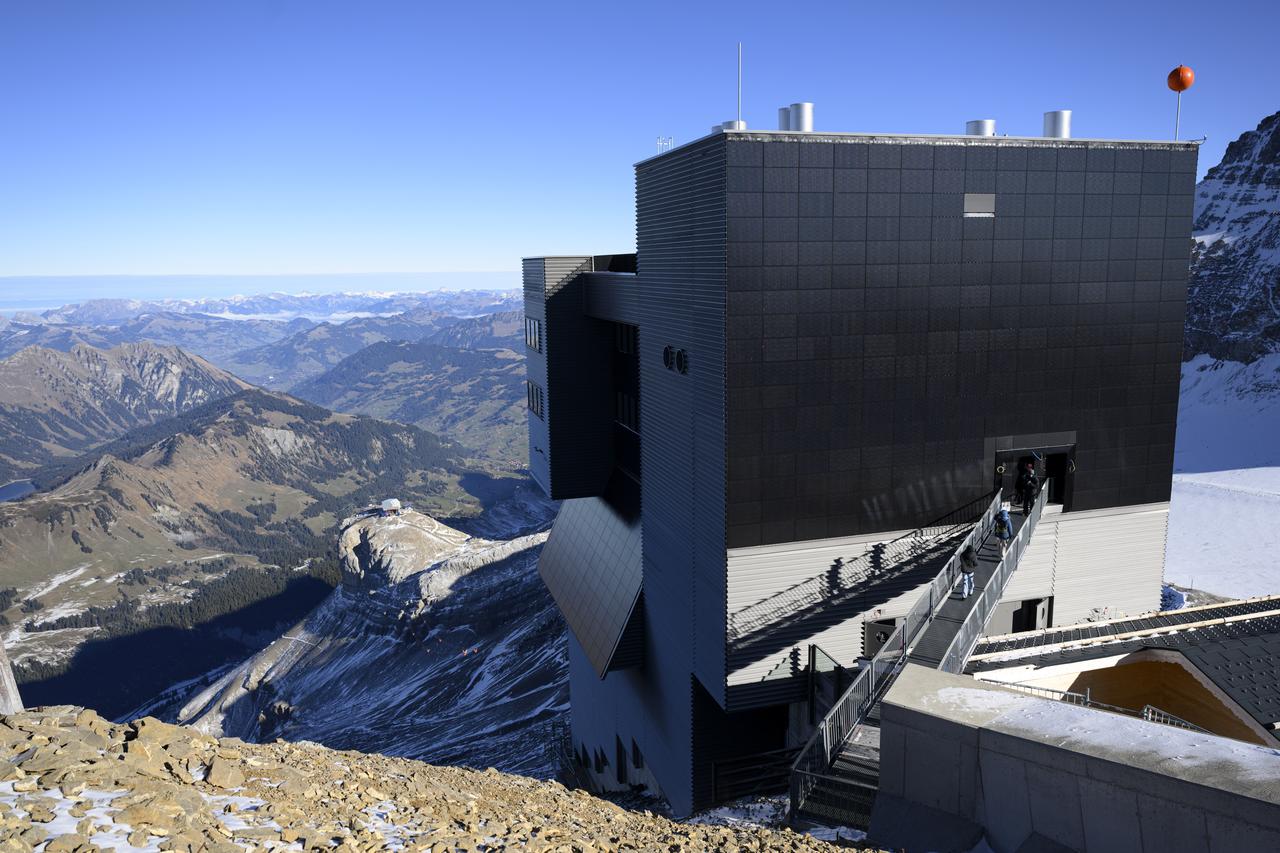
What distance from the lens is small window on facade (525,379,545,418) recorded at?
39.1 meters

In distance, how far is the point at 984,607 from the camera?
20844 mm

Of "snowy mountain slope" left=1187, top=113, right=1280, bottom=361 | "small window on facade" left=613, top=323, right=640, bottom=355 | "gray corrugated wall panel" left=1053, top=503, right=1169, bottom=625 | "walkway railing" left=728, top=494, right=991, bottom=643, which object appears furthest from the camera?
"snowy mountain slope" left=1187, top=113, right=1280, bottom=361

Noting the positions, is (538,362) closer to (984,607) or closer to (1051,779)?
(984,607)

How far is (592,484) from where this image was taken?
37719 millimetres

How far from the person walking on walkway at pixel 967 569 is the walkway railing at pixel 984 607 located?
0.42 metres

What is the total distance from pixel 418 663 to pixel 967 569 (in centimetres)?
10295

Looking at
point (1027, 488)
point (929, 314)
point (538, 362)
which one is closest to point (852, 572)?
point (1027, 488)

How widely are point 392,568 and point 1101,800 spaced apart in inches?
5438

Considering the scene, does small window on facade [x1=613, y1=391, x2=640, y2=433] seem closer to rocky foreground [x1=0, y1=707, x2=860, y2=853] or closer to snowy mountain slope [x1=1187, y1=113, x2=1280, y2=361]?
rocky foreground [x1=0, y1=707, x2=860, y2=853]

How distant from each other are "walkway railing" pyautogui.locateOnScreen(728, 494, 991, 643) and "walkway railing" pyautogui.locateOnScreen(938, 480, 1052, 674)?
7.80ft

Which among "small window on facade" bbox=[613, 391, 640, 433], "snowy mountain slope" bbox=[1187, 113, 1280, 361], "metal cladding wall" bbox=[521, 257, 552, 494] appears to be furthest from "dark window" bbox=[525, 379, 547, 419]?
"snowy mountain slope" bbox=[1187, 113, 1280, 361]

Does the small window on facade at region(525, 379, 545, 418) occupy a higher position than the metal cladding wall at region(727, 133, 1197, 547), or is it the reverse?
the metal cladding wall at region(727, 133, 1197, 547)

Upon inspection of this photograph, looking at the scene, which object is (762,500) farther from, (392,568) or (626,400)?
(392,568)

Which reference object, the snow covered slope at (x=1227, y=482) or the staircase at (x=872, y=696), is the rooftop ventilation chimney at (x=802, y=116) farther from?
the snow covered slope at (x=1227, y=482)
